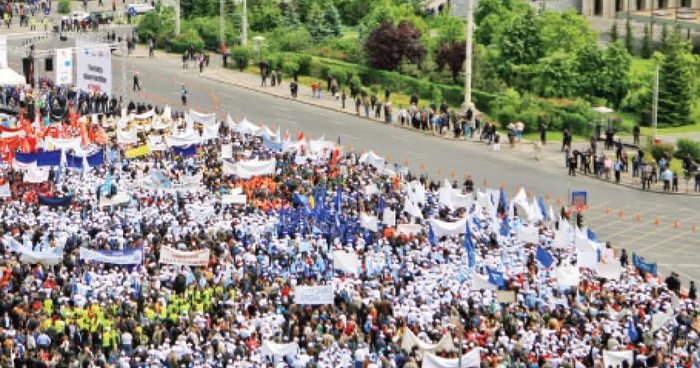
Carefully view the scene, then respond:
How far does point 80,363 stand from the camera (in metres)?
45.8

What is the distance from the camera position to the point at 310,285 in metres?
50.3

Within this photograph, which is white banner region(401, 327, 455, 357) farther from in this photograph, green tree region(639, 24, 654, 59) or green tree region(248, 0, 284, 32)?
green tree region(248, 0, 284, 32)

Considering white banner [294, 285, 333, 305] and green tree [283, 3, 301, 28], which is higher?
green tree [283, 3, 301, 28]

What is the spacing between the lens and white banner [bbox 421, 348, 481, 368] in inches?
1740

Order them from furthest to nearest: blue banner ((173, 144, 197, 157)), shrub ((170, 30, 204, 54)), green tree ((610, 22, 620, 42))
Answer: shrub ((170, 30, 204, 54)) → green tree ((610, 22, 620, 42)) → blue banner ((173, 144, 197, 157))

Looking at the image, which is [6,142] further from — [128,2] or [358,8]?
[128,2]

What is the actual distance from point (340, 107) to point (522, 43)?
1087 cm

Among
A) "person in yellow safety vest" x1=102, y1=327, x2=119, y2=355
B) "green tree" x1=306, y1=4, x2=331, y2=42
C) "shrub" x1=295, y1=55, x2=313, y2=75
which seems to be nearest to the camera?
"person in yellow safety vest" x1=102, y1=327, x2=119, y2=355

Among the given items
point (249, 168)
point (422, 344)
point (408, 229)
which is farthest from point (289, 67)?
point (422, 344)

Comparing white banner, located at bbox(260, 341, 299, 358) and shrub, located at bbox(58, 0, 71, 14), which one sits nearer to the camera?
white banner, located at bbox(260, 341, 299, 358)

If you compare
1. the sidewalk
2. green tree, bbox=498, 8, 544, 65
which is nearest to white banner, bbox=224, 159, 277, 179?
the sidewalk

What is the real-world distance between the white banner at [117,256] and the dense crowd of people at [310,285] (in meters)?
0.41

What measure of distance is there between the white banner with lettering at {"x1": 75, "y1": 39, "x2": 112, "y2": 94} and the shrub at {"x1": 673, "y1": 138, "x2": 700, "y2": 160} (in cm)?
2733

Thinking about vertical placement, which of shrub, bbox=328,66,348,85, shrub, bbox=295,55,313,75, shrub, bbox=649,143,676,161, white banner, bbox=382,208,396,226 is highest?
shrub, bbox=295,55,313,75
